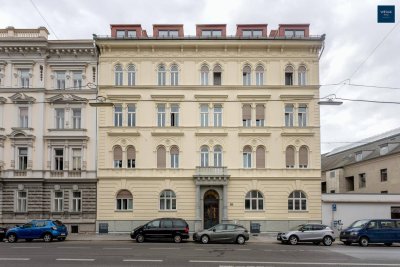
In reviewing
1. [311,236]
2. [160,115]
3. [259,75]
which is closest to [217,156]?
[160,115]

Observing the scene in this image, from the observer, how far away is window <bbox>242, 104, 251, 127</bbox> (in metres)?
37.5

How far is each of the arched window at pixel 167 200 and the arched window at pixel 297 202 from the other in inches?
348

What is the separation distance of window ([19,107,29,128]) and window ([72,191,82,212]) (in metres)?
6.57

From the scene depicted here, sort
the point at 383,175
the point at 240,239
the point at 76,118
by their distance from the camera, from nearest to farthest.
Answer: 1. the point at 240,239
2. the point at 76,118
3. the point at 383,175

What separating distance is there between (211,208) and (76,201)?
34.0 ft

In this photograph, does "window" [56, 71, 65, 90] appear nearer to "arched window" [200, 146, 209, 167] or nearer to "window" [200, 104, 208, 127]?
"window" [200, 104, 208, 127]

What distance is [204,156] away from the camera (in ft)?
123

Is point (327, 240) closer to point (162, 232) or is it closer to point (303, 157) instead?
point (303, 157)

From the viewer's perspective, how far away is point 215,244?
28.6 metres

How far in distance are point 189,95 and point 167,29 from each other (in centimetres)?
563

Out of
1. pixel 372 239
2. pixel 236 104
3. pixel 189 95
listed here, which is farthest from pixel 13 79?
pixel 372 239

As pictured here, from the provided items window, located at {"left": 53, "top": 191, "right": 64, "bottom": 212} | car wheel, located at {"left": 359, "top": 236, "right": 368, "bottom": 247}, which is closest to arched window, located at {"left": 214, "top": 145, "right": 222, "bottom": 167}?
window, located at {"left": 53, "top": 191, "right": 64, "bottom": 212}

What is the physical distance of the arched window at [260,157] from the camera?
3725cm

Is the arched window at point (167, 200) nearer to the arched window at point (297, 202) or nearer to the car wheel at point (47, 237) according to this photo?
the arched window at point (297, 202)
